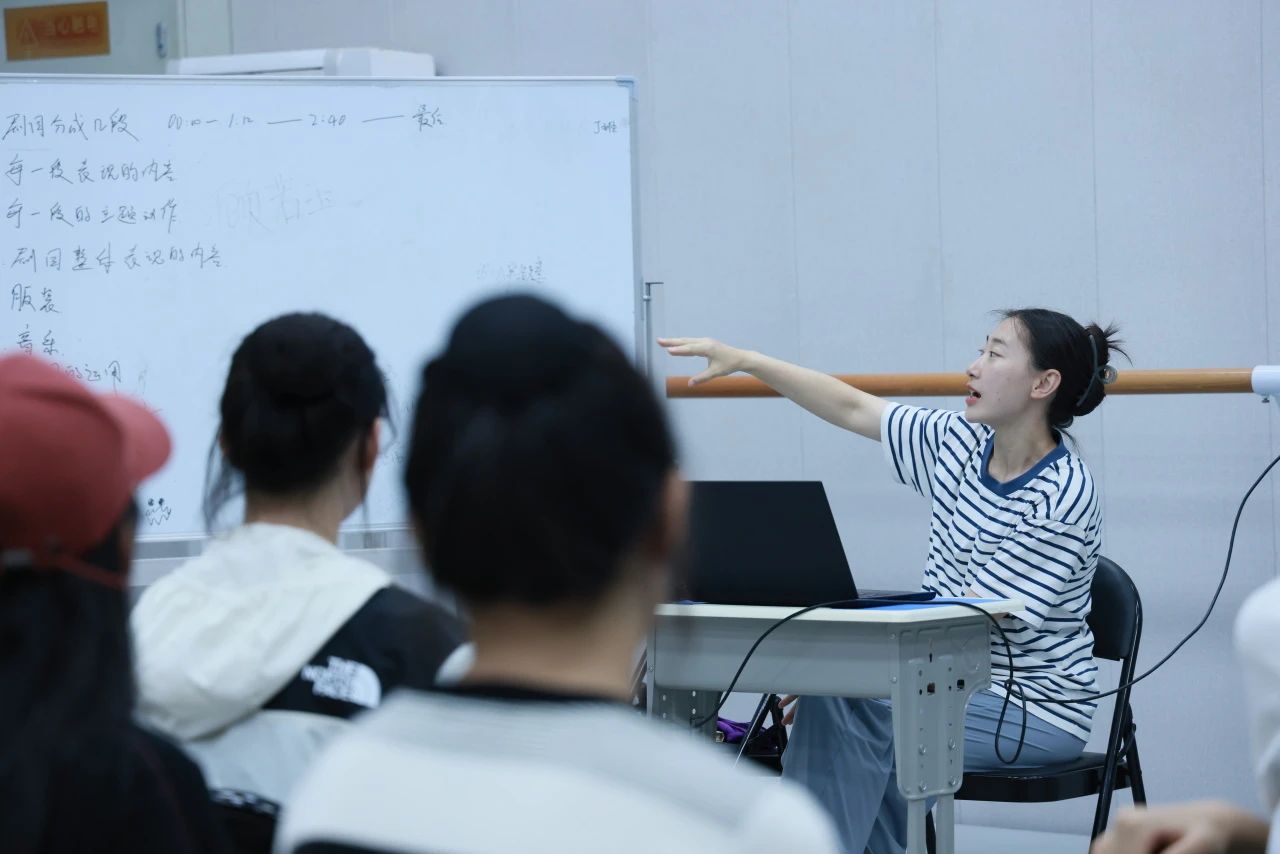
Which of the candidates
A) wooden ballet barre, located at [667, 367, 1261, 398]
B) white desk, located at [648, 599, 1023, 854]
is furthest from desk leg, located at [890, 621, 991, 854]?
wooden ballet barre, located at [667, 367, 1261, 398]

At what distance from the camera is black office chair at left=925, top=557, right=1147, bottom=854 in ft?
7.33

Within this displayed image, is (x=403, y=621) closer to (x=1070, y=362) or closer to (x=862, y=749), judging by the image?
(x=862, y=749)

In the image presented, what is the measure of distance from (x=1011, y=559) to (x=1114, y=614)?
0.24 meters

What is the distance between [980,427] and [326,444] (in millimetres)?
1640

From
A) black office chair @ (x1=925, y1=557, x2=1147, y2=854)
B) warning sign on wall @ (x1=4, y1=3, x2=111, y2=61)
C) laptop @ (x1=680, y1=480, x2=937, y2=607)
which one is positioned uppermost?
warning sign on wall @ (x1=4, y1=3, x2=111, y2=61)

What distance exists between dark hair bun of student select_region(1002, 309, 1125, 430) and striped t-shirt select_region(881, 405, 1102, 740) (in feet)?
0.30

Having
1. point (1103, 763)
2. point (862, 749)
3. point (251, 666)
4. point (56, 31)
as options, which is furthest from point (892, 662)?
point (56, 31)

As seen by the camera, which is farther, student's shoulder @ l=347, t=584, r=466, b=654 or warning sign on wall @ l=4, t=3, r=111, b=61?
warning sign on wall @ l=4, t=3, r=111, b=61

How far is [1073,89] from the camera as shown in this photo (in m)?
3.14

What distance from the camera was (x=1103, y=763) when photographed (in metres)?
2.32

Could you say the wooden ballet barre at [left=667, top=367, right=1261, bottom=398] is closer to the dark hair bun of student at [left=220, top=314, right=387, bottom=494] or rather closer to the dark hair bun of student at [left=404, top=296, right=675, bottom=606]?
the dark hair bun of student at [left=220, top=314, right=387, bottom=494]

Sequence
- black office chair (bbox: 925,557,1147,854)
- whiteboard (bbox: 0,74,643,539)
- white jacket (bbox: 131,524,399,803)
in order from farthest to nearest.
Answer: whiteboard (bbox: 0,74,643,539) → black office chair (bbox: 925,557,1147,854) → white jacket (bbox: 131,524,399,803)

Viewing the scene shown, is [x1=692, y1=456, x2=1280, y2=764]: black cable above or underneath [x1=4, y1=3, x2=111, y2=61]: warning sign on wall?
underneath

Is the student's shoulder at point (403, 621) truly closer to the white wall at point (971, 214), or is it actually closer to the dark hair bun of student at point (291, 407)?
the dark hair bun of student at point (291, 407)
